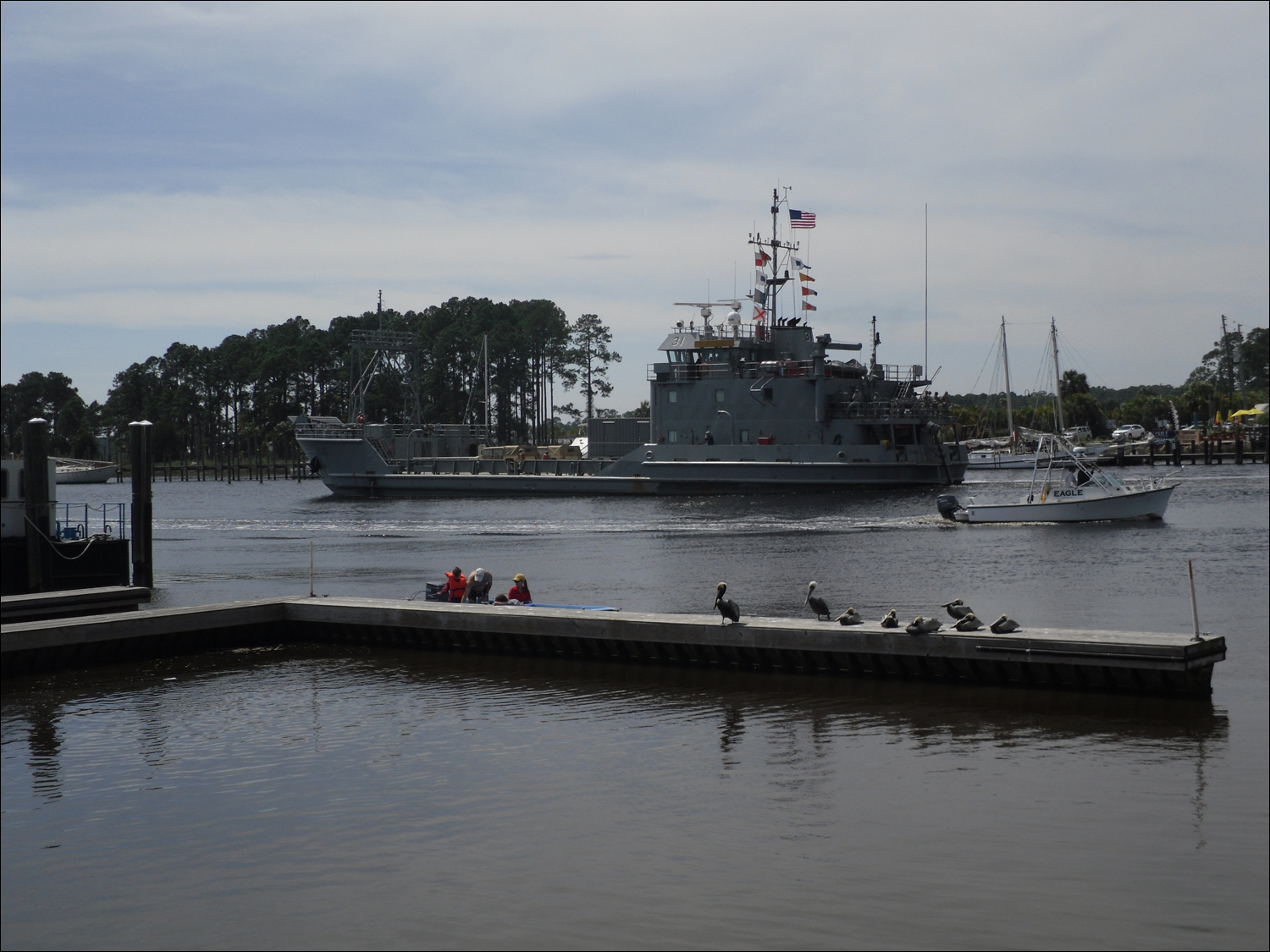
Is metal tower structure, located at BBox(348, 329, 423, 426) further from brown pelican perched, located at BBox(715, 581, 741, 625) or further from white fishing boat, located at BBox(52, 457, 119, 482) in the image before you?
brown pelican perched, located at BBox(715, 581, 741, 625)

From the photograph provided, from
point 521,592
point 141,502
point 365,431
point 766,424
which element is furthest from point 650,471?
point 521,592

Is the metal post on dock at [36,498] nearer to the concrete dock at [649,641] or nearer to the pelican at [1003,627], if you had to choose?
the concrete dock at [649,641]

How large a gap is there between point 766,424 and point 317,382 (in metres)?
76.4

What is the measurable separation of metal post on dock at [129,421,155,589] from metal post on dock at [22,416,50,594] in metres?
2.54

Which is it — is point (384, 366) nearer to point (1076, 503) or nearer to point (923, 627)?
point (1076, 503)

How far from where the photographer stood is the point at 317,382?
125250 mm

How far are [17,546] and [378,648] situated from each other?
30.2 ft

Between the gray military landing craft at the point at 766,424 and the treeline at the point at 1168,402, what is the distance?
5367 centimetres

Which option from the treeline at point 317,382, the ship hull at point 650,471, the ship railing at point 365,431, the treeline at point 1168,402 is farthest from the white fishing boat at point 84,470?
the treeline at point 1168,402

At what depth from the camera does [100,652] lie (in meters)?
19.2

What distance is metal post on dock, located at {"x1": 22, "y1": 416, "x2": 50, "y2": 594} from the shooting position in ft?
76.8

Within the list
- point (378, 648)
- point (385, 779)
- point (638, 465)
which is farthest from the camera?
point (638, 465)

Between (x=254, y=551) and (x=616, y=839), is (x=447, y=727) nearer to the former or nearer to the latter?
(x=616, y=839)

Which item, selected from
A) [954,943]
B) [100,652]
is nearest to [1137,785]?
[954,943]
